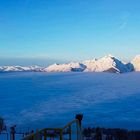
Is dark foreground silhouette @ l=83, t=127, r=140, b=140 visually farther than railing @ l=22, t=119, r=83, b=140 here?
Yes

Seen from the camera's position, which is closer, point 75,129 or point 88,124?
point 75,129

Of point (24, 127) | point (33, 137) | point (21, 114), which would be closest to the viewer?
point (33, 137)

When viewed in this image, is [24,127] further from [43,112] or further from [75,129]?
[75,129]

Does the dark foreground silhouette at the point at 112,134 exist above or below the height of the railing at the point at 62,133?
below

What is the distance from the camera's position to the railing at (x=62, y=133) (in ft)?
29.2

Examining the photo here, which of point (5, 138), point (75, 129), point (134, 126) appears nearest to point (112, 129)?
point (134, 126)

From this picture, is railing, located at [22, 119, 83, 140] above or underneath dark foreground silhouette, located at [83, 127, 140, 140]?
above

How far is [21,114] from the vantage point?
2064 inches

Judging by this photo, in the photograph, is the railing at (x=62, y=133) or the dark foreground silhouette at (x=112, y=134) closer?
the railing at (x=62, y=133)

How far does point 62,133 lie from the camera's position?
30.0 ft

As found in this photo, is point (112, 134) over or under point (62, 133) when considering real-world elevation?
under

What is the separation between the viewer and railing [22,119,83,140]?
350 inches

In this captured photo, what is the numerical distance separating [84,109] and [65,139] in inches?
1957

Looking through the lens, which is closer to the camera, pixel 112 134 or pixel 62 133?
pixel 62 133
